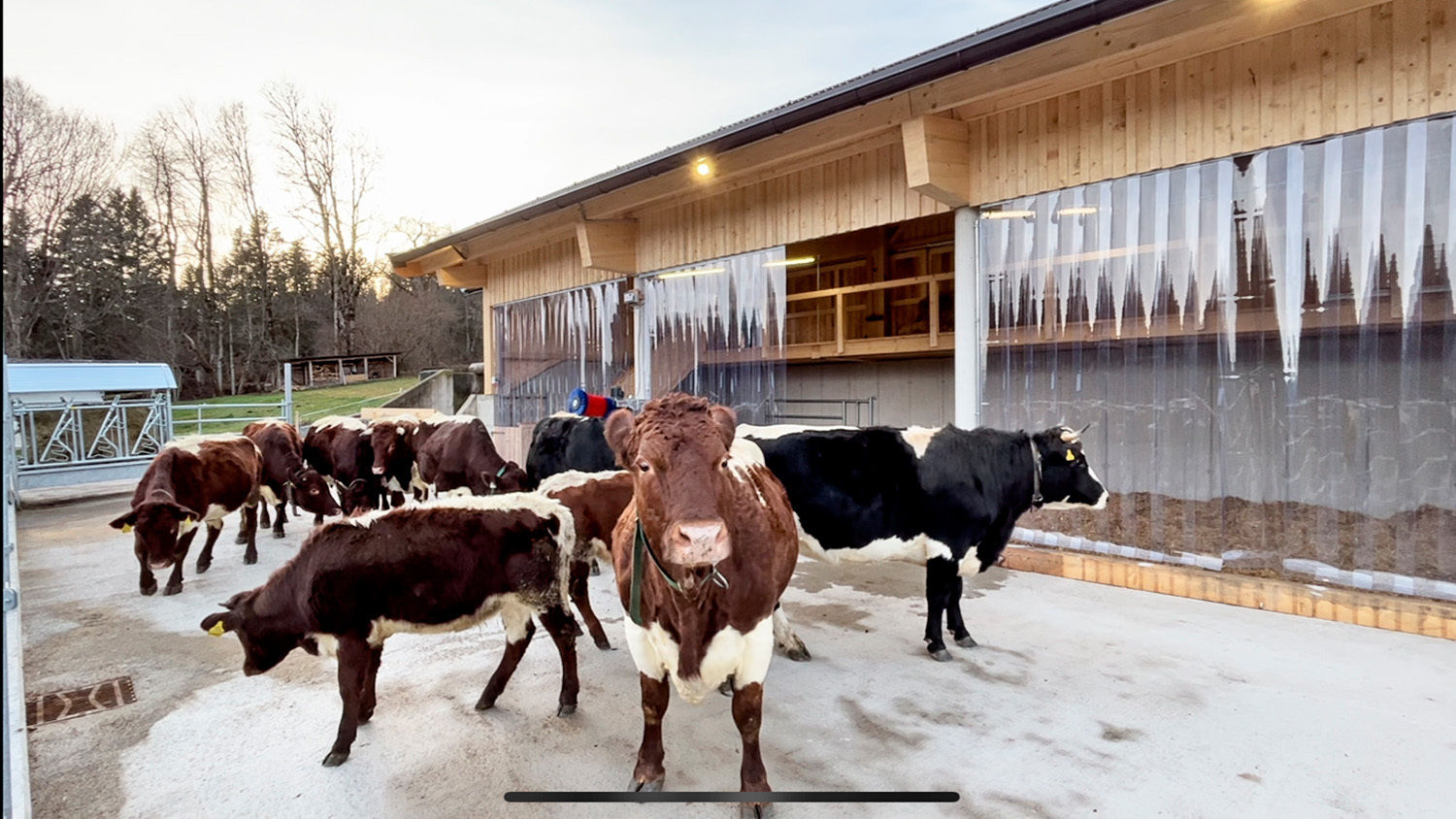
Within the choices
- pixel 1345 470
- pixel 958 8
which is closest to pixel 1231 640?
pixel 1345 470

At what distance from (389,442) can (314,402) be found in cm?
1897

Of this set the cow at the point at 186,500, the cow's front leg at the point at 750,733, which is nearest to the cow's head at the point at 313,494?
the cow at the point at 186,500

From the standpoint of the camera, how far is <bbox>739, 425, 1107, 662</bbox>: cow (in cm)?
457

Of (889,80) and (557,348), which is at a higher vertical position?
(889,80)

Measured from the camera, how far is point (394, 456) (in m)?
8.55

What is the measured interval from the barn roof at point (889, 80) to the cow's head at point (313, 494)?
14.7ft

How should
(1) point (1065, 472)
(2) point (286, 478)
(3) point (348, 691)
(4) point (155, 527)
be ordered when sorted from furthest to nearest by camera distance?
1. (2) point (286, 478)
2. (4) point (155, 527)
3. (1) point (1065, 472)
4. (3) point (348, 691)

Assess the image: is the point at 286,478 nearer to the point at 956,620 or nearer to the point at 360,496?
the point at 360,496

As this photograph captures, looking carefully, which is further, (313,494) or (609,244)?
(609,244)

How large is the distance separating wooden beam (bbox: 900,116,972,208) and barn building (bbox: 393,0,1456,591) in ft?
0.08

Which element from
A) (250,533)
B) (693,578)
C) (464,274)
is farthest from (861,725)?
(464,274)

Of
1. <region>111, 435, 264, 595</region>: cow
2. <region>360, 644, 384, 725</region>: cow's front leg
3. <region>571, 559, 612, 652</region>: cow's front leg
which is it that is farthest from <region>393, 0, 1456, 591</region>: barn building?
<region>360, 644, 384, 725</region>: cow's front leg

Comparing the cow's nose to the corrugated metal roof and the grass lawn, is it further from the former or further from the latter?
the grass lawn

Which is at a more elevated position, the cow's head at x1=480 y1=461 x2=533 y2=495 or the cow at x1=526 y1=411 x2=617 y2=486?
the cow at x1=526 y1=411 x2=617 y2=486
